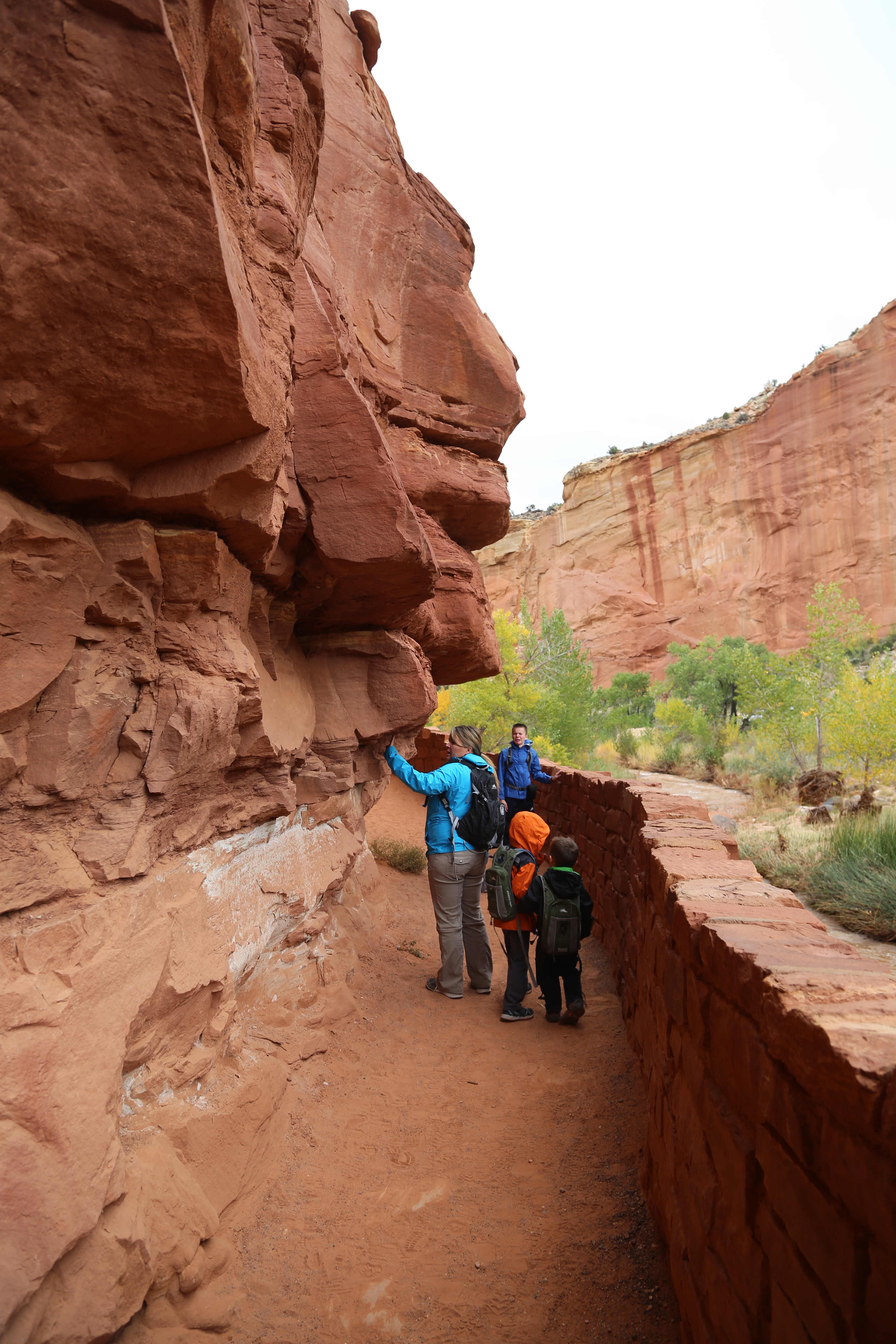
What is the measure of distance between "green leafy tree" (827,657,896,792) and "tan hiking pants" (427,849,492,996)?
23.5ft

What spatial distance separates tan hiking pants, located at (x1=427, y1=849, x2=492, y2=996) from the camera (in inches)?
211

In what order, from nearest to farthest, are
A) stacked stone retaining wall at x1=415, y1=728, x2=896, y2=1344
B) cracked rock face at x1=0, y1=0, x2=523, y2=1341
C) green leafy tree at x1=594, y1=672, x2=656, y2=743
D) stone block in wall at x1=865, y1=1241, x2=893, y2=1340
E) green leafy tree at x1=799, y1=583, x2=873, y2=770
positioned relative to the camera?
stone block in wall at x1=865, y1=1241, x2=893, y2=1340 → stacked stone retaining wall at x1=415, y1=728, x2=896, y2=1344 → cracked rock face at x1=0, y1=0, x2=523, y2=1341 → green leafy tree at x1=799, y1=583, x2=873, y2=770 → green leafy tree at x1=594, y1=672, x2=656, y2=743

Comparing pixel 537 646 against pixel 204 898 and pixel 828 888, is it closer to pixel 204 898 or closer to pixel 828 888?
pixel 828 888

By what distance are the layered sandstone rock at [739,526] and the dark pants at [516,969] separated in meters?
27.5

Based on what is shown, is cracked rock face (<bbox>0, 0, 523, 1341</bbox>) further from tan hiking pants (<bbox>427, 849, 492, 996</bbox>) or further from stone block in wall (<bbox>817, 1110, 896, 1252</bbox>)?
stone block in wall (<bbox>817, 1110, 896, 1252</bbox>)

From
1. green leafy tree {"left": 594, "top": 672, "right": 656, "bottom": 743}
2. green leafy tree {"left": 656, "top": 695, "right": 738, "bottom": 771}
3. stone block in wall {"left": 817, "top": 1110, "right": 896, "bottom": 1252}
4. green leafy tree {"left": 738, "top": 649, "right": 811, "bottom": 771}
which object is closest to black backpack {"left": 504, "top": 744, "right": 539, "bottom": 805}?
stone block in wall {"left": 817, "top": 1110, "right": 896, "bottom": 1252}

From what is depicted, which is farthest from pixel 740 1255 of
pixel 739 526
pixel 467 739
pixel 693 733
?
pixel 739 526

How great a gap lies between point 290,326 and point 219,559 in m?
1.21

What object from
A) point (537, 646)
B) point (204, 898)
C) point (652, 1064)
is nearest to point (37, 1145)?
point (204, 898)

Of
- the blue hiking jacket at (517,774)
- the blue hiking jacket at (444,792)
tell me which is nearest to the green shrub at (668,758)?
the blue hiking jacket at (517,774)

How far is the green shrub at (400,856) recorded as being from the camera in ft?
27.8

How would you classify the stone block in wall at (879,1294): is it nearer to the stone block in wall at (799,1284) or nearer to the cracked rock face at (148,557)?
the stone block in wall at (799,1284)

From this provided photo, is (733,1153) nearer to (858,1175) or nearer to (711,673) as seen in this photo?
(858,1175)

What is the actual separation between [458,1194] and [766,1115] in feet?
7.68
